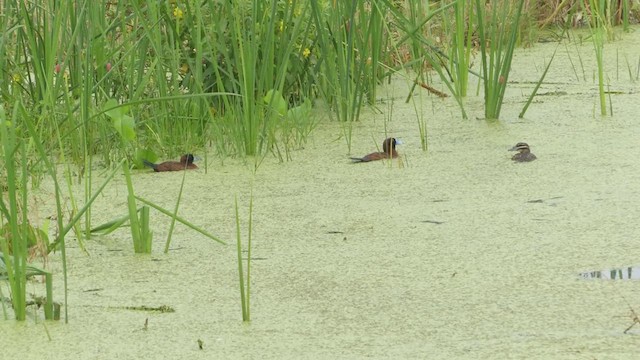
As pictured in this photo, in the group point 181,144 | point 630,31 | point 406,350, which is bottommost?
point 406,350

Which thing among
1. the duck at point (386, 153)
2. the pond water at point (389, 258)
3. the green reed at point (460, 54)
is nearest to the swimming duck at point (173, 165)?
the pond water at point (389, 258)

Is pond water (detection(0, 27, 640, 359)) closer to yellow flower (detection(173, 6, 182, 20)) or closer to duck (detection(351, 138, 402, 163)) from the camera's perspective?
duck (detection(351, 138, 402, 163))

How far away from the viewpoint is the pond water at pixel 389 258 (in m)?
1.37

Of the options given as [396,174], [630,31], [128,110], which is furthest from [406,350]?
[630,31]

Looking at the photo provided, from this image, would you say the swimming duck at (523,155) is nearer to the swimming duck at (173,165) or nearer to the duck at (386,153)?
the duck at (386,153)

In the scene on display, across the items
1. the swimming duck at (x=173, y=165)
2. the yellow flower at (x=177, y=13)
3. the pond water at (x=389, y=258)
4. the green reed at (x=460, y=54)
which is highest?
the yellow flower at (x=177, y=13)

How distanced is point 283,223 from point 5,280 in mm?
511

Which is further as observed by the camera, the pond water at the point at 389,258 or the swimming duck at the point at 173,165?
the swimming duck at the point at 173,165

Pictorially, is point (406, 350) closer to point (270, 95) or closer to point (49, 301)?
point (49, 301)

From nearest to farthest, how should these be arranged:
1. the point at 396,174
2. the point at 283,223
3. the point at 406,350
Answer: the point at 406,350
the point at 283,223
the point at 396,174

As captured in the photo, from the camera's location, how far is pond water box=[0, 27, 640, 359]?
137 cm

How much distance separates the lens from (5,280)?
1.64 metres

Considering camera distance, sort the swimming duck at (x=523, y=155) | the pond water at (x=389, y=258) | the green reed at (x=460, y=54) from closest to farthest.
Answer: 1. the pond water at (x=389, y=258)
2. the swimming duck at (x=523, y=155)
3. the green reed at (x=460, y=54)

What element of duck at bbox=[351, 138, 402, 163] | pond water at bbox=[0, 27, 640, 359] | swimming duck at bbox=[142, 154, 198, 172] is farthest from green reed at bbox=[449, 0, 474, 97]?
swimming duck at bbox=[142, 154, 198, 172]
